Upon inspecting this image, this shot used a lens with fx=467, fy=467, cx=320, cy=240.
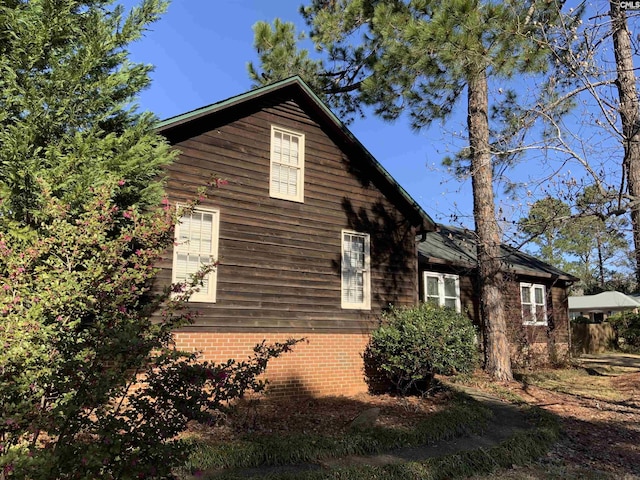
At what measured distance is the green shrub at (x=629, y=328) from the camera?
1063 inches

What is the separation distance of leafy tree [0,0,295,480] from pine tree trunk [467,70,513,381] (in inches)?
393

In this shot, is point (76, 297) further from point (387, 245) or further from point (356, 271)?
point (387, 245)

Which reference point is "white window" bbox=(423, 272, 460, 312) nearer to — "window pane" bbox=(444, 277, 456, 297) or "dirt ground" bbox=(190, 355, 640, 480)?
"window pane" bbox=(444, 277, 456, 297)

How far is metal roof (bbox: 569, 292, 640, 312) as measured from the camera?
33.9 m

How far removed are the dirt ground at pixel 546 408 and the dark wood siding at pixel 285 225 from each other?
1756 mm

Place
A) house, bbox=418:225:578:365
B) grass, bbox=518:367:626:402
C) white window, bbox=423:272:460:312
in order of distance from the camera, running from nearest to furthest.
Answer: grass, bbox=518:367:626:402, white window, bbox=423:272:460:312, house, bbox=418:225:578:365

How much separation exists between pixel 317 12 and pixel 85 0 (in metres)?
13.1

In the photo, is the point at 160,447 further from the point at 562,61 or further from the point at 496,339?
the point at 496,339

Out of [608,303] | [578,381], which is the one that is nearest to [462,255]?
[578,381]

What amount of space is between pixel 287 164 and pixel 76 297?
7830 mm

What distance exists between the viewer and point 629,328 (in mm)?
27344

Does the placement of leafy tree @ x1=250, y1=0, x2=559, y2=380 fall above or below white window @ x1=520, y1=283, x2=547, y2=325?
above

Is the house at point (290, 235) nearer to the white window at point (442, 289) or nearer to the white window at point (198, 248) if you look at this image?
the white window at point (198, 248)

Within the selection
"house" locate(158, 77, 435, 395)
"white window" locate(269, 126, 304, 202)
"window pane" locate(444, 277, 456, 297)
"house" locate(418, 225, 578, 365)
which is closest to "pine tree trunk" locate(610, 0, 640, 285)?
"house" locate(158, 77, 435, 395)
